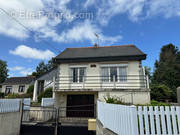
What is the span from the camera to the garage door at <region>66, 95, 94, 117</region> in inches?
429

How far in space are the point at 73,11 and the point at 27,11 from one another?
3914 mm

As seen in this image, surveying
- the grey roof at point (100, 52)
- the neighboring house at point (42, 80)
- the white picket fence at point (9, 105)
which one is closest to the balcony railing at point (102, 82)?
the grey roof at point (100, 52)

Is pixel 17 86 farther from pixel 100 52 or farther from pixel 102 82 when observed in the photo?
pixel 102 82

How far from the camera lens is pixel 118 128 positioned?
338cm

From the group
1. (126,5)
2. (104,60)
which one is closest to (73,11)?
(126,5)

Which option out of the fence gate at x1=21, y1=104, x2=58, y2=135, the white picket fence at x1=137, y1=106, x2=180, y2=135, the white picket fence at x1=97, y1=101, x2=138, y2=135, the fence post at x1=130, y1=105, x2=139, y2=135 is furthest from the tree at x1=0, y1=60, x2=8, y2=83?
the white picket fence at x1=137, y1=106, x2=180, y2=135

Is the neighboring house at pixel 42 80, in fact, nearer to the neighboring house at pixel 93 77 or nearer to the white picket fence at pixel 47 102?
the neighboring house at pixel 93 77

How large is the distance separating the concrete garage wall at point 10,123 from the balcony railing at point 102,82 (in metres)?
3.86

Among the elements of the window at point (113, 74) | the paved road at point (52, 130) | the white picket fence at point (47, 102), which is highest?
the window at point (113, 74)

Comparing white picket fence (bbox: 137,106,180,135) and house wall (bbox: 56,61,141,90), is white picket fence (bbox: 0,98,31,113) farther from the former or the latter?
white picket fence (bbox: 137,106,180,135)

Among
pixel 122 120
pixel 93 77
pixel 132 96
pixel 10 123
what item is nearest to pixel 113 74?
pixel 93 77

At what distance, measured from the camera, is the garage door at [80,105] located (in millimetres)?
10896

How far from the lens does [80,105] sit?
36.8ft

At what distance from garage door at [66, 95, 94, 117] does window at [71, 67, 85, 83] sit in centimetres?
176
